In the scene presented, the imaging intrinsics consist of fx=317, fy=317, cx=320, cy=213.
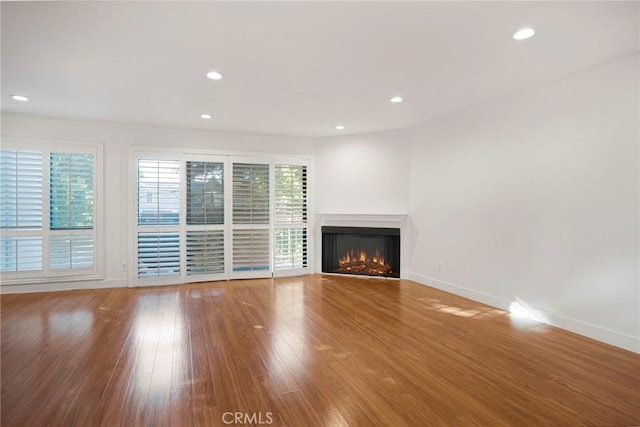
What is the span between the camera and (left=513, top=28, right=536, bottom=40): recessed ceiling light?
97.0 inches

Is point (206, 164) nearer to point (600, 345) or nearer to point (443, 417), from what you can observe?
point (443, 417)

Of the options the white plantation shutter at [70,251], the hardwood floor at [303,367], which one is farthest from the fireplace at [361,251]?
the white plantation shutter at [70,251]

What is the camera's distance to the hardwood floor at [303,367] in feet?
6.59

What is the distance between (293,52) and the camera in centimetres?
281

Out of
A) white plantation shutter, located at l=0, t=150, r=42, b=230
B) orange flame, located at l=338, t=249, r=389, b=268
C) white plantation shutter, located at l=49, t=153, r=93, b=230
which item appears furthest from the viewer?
orange flame, located at l=338, t=249, r=389, b=268

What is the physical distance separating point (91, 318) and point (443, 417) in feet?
12.7

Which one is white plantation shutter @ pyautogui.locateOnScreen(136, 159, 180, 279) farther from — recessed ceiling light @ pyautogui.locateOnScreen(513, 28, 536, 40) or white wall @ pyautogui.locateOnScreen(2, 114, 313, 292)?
recessed ceiling light @ pyautogui.locateOnScreen(513, 28, 536, 40)

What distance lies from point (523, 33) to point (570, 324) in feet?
9.62

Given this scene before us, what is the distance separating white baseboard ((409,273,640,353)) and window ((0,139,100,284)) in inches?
227

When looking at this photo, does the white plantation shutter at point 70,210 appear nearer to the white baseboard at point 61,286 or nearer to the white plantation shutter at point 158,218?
the white baseboard at point 61,286

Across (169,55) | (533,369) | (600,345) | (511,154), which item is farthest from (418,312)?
(169,55)

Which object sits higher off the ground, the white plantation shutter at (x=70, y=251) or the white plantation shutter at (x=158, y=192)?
the white plantation shutter at (x=158, y=192)

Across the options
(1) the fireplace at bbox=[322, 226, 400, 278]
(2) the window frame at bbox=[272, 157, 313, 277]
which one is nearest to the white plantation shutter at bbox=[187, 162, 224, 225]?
(2) the window frame at bbox=[272, 157, 313, 277]

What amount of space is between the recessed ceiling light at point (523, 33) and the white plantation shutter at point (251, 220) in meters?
4.32
